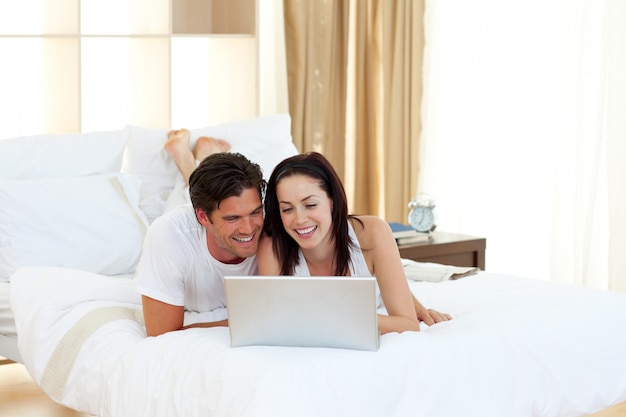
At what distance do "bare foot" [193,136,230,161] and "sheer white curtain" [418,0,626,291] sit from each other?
1.36m

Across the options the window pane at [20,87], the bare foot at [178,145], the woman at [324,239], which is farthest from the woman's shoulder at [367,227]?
the window pane at [20,87]

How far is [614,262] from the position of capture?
3.77 meters

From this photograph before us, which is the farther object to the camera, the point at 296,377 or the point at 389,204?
the point at 389,204

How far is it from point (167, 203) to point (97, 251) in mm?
369

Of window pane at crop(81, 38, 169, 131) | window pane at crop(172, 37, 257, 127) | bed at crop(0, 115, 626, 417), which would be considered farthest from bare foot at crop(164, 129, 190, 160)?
bed at crop(0, 115, 626, 417)

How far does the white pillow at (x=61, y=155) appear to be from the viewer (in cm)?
329

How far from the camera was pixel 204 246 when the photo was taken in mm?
2336

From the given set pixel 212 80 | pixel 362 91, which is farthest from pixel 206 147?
pixel 362 91

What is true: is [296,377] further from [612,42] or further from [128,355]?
[612,42]

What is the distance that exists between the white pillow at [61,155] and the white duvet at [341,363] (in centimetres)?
74

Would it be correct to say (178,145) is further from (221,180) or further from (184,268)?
(221,180)

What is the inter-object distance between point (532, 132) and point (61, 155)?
79.3 inches

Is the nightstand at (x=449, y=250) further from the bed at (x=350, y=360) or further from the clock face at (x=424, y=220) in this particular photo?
the bed at (x=350, y=360)

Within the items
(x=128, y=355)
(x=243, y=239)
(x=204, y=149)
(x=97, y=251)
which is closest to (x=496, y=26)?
(x=204, y=149)
